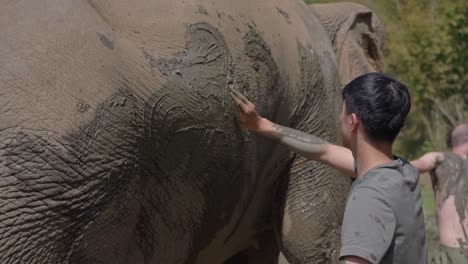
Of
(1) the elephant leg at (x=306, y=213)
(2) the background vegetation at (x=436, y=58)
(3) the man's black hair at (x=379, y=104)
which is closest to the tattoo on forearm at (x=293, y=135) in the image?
(3) the man's black hair at (x=379, y=104)

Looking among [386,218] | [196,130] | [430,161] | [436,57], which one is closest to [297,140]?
[196,130]

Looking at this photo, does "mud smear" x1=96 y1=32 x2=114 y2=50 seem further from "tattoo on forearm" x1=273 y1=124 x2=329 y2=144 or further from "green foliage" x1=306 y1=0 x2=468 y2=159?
"green foliage" x1=306 y1=0 x2=468 y2=159

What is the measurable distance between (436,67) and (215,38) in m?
16.1

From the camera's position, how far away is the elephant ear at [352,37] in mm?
5133

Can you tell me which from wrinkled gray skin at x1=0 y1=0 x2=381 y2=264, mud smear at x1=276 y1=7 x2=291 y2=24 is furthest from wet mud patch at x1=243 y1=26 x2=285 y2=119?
mud smear at x1=276 y1=7 x2=291 y2=24

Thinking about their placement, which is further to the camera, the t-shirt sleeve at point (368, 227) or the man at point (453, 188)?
the man at point (453, 188)

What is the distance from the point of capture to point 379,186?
260 centimetres

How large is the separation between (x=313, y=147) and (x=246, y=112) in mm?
306

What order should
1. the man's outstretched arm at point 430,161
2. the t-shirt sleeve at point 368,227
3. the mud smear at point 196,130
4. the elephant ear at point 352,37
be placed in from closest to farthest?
the t-shirt sleeve at point 368,227
the mud smear at point 196,130
the elephant ear at point 352,37
the man's outstretched arm at point 430,161

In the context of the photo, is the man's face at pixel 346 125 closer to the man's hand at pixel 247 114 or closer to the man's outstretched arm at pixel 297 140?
the man's outstretched arm at pixel 297 140

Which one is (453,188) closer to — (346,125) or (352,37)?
(352,37)

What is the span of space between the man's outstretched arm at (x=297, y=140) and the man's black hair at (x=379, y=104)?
1.82ft

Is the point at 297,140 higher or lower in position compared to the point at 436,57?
higher

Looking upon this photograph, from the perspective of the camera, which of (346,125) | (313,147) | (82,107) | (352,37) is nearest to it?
(346,125)
